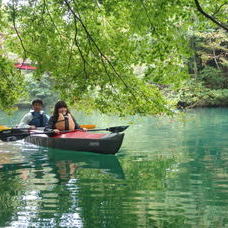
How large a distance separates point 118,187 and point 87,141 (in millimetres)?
3153

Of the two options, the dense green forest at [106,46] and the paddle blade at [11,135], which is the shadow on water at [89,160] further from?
the dense green forest at [106,46]

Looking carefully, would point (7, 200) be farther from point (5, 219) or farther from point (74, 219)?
point (74, 219)

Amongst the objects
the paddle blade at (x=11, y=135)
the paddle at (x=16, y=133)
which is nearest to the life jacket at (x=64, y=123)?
the paddle at (x=16, y=133)

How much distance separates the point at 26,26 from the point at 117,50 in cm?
135

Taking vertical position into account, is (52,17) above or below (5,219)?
above

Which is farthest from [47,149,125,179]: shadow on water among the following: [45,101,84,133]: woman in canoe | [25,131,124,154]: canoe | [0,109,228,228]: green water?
[45,101,84,133]: woman in canoe

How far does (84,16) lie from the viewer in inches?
230

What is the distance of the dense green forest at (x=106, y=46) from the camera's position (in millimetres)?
5121

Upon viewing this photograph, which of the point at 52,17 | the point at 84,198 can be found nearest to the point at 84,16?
the point at 52,17

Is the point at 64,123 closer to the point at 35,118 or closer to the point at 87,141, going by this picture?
the point at 87,141

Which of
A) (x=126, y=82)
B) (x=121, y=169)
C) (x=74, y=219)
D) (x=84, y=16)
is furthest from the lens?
(x=121, y=169)

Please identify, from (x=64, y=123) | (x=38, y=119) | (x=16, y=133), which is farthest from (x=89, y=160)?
(x=38, y=119)

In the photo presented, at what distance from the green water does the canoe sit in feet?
0.56

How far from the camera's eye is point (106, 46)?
589 centimetres
